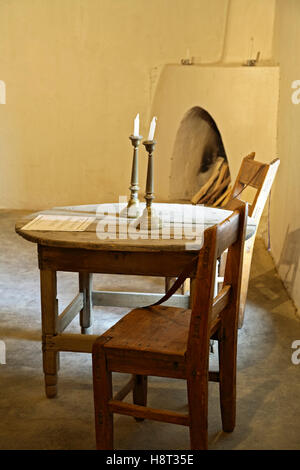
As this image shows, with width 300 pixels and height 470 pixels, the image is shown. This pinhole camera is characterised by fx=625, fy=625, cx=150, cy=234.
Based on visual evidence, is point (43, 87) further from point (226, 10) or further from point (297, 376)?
point (297, 376)

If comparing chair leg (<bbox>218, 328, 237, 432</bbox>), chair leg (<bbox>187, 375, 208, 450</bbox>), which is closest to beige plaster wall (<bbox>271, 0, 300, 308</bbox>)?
chair leg (<bbox>218, 328, 237, 432</bbox>)

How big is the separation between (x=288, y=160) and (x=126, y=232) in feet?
8.01

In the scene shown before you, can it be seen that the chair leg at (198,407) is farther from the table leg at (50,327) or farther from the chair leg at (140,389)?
the table leg at (50,327)

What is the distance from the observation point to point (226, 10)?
6332 millimetres

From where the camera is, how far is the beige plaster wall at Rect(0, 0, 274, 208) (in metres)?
6.57

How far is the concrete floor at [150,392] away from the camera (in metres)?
2.56

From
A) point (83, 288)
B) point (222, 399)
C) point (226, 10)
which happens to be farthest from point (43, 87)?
point (222, 399)

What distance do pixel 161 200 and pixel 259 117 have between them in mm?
1428

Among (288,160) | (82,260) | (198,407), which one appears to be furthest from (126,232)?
(288,160)

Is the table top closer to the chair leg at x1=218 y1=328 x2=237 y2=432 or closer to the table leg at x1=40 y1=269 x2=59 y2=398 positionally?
the table leg at x1=40 y1=269 x2=59 y2=398

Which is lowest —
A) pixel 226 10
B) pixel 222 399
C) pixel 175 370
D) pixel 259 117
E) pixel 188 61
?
pixel 222 399

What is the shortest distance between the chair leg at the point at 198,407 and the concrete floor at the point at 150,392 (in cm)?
34

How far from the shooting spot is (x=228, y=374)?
2.55m
